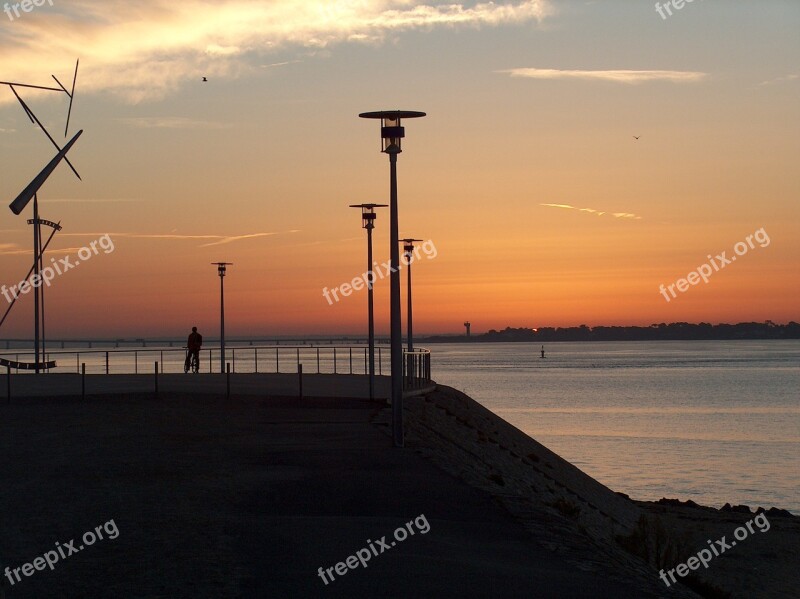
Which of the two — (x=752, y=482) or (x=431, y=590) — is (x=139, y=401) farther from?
(x=752, y=482)

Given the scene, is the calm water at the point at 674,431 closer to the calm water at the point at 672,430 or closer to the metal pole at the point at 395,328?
the calm water at the point at 672,430

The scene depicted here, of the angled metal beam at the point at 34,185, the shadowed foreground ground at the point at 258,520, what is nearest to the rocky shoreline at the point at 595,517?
the shadowed foreground ground at the point at 258,520

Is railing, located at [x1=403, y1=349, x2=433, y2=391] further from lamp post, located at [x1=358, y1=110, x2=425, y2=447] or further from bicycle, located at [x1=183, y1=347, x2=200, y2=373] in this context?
bicycle, located at [x1=183, y1=347, x2=200, y2=373]

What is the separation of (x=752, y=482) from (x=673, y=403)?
53.0m

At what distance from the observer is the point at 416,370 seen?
38406 millimetres

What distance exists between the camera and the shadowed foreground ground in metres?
9.95

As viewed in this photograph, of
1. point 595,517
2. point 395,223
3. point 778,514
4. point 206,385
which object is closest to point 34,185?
point 395,223

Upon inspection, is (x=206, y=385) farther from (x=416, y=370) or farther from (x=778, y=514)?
(x=778, y=514)

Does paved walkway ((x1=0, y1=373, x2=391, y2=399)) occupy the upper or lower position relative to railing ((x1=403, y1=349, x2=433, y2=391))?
lower

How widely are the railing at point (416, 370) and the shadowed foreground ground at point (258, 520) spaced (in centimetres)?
1215

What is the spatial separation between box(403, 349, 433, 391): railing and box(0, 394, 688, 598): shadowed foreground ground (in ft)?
39.9

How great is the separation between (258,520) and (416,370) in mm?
25568

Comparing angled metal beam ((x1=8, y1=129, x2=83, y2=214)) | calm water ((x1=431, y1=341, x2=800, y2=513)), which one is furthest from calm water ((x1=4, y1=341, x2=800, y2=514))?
angled metal beam ((x1=8, y1=129, x2=83, y2=214))

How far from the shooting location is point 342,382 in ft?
140
